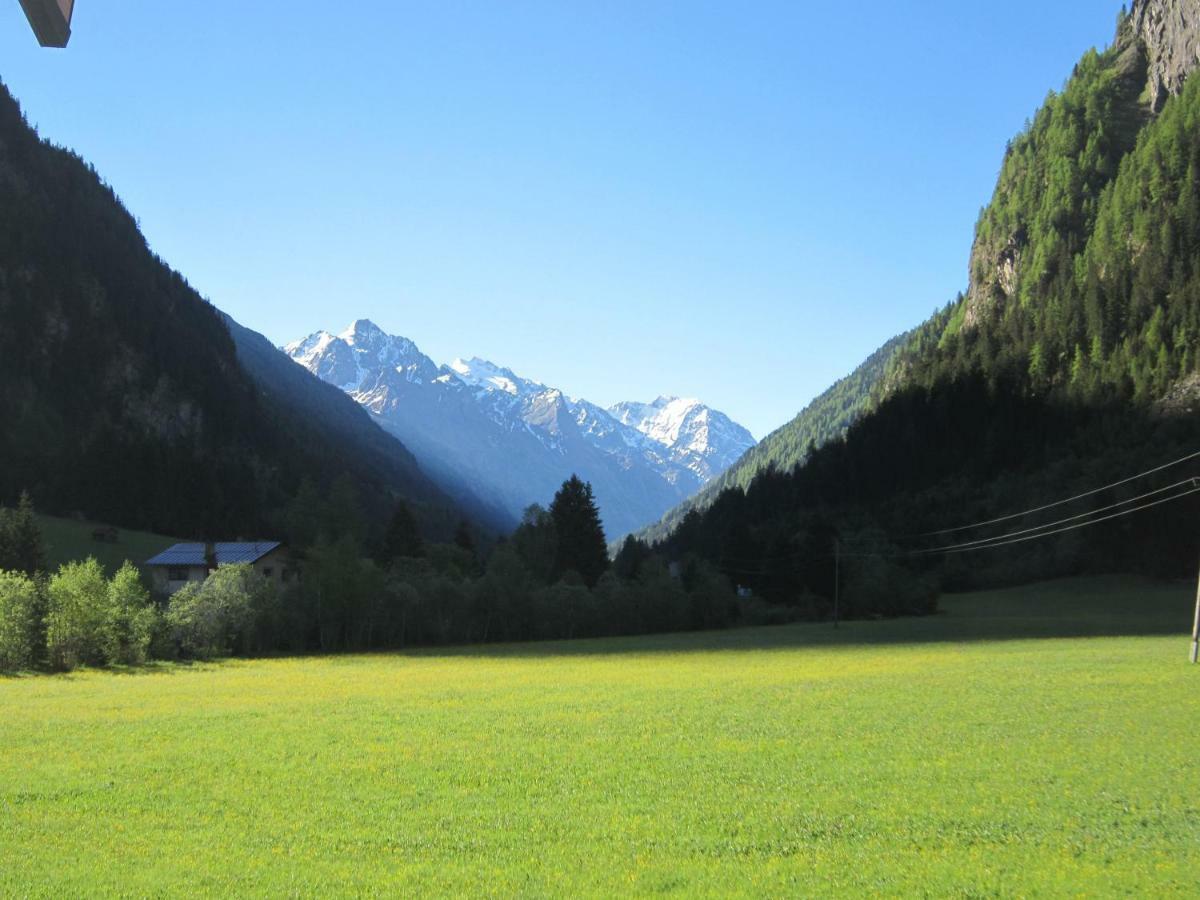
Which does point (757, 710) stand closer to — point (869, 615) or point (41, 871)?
point (41, 871)

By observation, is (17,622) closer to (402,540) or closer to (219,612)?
(219,612)

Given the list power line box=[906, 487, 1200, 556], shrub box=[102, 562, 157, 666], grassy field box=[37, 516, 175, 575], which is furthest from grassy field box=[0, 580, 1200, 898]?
grassy field box=[37, 516, 175, 575]

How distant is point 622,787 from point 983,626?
86871 mm

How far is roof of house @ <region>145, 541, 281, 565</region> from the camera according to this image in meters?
118

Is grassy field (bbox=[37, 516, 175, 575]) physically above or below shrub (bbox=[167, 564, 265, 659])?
above

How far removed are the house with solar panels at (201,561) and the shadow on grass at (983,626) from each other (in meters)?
32.7

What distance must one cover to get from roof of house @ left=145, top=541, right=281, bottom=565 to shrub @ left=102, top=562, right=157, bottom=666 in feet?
116

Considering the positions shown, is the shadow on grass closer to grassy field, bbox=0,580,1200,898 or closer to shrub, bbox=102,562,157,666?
shrub, bbox=102,562,157,666

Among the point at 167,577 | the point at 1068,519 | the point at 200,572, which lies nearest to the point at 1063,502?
the point at 1068,519

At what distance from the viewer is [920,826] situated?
20.9 metres

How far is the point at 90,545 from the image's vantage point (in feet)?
459

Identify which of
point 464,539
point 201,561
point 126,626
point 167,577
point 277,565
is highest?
point 464,539

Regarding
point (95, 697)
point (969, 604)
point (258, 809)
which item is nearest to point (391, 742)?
point (258, 809)

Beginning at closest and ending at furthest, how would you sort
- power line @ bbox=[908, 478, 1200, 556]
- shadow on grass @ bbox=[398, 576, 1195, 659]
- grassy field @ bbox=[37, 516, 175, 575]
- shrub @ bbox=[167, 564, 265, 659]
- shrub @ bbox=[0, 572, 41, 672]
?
shrub @ bbox=[0, 572, 41, 672], shrub @ bbox=[167, 564, 265, 659], shadow on grass @ bbox=[398, 576, 1195, 659], power line @ bbox=[908, 478, 1200, 556], grassy field @ bbox=[37, 516, 175, 575]
